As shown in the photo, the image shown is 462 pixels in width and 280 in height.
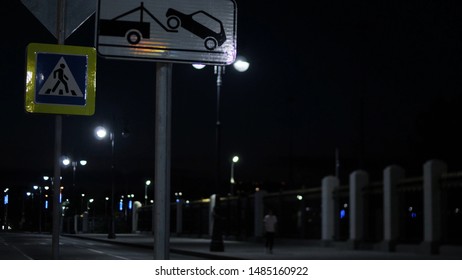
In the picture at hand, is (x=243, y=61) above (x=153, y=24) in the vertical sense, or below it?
above

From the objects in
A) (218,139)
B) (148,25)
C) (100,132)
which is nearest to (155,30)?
(148,25)

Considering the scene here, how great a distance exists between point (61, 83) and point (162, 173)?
2.27m

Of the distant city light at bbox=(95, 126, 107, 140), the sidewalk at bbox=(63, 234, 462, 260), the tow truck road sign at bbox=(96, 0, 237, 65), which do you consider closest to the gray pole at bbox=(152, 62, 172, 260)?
the tow truck road sign at bbox=(96, 0, 237, 65)

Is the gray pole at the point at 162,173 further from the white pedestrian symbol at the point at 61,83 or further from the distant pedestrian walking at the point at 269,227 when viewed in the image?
the distant pedestrian walking at the point at 269,227

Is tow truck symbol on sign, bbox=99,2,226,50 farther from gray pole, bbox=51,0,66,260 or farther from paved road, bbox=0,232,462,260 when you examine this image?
paved road, bbox=0,232,462,260

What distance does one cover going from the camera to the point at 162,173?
425 cm

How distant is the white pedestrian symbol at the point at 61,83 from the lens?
20.2 ft

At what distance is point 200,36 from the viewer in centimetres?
451

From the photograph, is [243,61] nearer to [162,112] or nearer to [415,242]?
[415,242]

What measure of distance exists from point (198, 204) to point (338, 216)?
69.7 ft

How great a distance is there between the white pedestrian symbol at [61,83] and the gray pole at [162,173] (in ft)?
6.61

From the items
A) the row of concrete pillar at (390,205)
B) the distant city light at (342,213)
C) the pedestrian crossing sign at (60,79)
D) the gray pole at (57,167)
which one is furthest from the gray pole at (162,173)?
the distant city light at (342,213)
